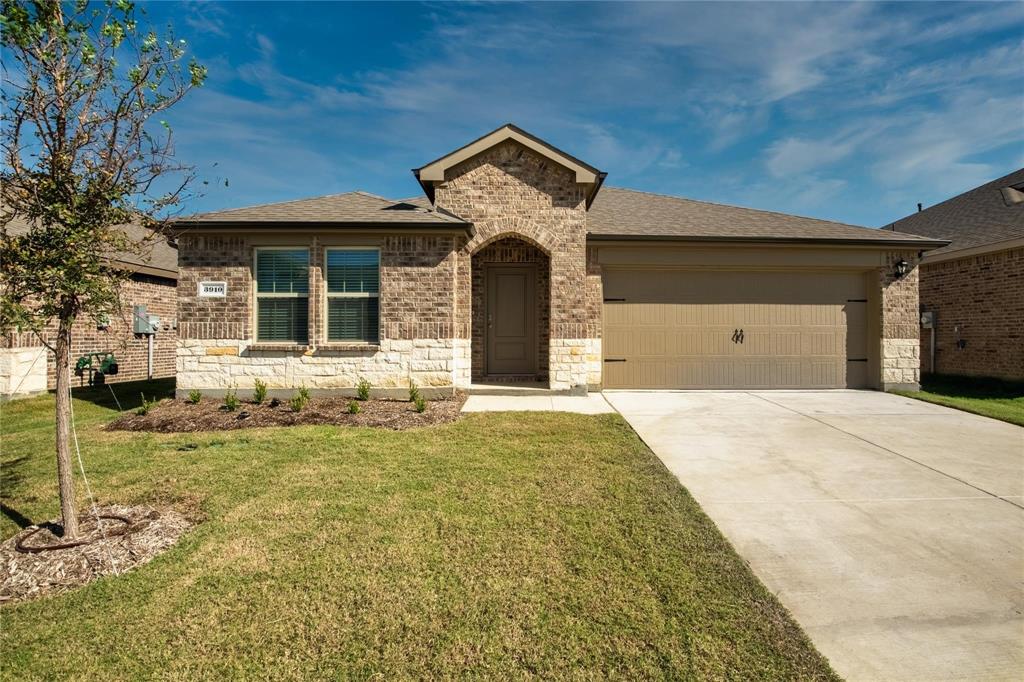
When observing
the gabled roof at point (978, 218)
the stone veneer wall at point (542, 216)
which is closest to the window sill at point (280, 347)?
A: the stone veneer wall at point (542, 216)

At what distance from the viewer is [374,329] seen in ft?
29.4

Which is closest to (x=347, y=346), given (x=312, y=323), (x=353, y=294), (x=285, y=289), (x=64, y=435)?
(x=312, y=323)

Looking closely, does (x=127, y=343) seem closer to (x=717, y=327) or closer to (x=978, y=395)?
(x=717, y=327)

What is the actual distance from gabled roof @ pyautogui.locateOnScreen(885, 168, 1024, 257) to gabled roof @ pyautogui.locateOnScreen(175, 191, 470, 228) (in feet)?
39.6

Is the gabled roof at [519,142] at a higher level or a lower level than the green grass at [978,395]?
higher

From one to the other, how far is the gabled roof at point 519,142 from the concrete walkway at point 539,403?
426cm

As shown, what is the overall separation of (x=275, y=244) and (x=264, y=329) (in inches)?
63.5

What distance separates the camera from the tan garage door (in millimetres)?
10180

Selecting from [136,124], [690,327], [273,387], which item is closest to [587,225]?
[690,327]

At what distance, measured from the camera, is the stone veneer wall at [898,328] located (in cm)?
1015

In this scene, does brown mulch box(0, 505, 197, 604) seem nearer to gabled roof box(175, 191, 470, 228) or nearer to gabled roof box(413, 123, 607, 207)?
gabled roof box(175, 191, 470, 228)

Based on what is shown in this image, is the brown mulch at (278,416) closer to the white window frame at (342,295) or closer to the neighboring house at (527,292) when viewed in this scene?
the neighboring house at (527,292)

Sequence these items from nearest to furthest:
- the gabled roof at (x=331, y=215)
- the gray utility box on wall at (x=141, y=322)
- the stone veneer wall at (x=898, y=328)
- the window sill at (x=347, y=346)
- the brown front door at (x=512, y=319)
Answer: the gabled roof at (x=331, y=215), the window sill at (x=347, y=346), the stone veneer wall at (x=898, y=328), the brown front door at (x=512, y=319), the gray utility box on wall at (x=141, y=322)

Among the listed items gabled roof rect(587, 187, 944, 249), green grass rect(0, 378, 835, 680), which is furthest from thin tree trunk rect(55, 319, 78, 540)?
gabled roof rect(587, 187, 944, 249)
